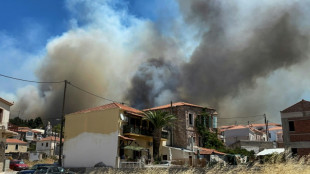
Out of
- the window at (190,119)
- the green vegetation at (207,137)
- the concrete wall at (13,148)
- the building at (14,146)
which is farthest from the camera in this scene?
the building at (14,146)

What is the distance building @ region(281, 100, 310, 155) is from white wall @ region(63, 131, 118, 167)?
74.0ft

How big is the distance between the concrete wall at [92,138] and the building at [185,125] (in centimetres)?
1615

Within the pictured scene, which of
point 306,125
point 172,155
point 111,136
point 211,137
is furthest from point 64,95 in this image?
point 306,125

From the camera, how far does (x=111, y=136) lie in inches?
1467

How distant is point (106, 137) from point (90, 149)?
2983mm

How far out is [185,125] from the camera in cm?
4997

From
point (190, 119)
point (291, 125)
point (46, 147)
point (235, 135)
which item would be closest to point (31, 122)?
point (46, 147)

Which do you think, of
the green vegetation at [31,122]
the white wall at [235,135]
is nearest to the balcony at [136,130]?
the white wall at [235,135]

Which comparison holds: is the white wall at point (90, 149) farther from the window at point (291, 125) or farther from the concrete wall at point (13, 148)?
the concrete wall at point (13, 148)

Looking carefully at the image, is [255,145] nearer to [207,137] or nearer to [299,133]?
[207,137]

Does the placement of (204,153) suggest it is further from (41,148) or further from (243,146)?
(41,148)

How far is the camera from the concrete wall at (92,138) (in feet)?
121

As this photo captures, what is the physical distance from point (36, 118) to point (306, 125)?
125126 millimetres

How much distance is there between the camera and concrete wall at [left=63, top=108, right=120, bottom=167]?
37.0m
